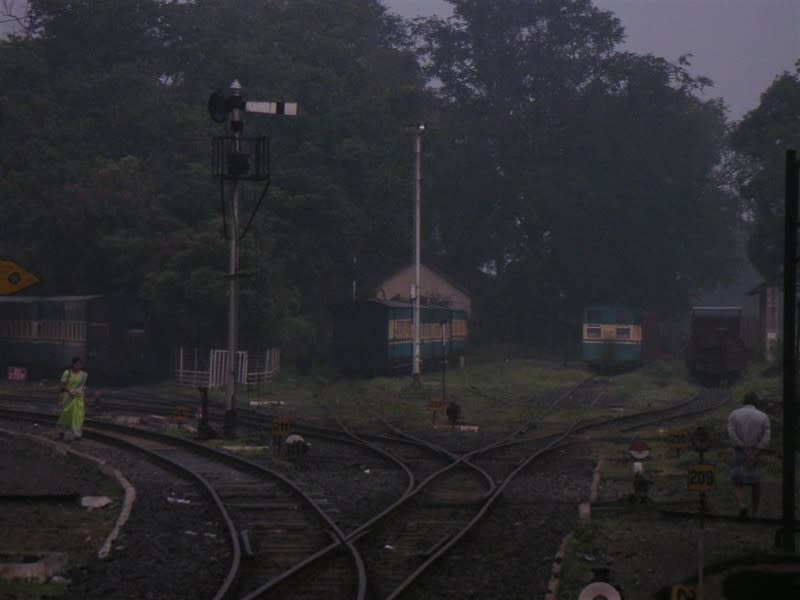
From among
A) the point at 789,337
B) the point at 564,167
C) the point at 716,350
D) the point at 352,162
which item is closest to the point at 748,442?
the point at 789,337

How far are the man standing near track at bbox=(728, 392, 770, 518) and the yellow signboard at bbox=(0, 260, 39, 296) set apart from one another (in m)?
8.47

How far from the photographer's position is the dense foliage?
4775 centimetres

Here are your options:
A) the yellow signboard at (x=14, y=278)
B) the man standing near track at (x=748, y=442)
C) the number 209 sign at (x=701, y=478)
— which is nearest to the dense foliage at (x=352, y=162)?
the yellow signboard at (x=14, y=278)

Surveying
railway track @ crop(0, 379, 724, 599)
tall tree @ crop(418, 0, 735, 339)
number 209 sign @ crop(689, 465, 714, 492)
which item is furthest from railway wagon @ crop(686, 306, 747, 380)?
number 209 sign @ crop(689, 465, 714, 492)

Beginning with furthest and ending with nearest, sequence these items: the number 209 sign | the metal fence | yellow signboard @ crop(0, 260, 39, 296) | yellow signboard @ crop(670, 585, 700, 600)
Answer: the metal fence, yellow signboard @ crop(0, 260, 39, 296), the number 209 sign, yellow signboard @ crop(670, 585, 700, 600)

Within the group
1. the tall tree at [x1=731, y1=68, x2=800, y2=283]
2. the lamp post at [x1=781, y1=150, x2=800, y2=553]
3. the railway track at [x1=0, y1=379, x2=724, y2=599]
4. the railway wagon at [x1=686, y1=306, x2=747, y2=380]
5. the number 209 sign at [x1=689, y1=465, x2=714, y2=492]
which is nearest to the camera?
the number 209 sign at [x1=689, y1=465, x2=714, y2=492]

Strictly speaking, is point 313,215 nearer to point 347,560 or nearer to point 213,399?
point 213,399

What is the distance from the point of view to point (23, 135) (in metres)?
51.3

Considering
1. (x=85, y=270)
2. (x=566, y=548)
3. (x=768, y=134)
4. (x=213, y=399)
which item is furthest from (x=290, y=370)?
(x=566, y=548)

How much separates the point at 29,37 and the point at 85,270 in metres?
14.4

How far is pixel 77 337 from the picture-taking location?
39.3 metres

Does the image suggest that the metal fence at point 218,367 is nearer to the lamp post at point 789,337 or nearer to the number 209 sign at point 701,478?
the lamp post at point 789,337

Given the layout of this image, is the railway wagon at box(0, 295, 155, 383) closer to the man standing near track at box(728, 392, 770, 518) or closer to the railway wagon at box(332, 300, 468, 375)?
the railway wagon at box(332, 300, 468, 375)

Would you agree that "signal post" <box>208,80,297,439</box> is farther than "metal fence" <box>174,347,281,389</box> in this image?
No
